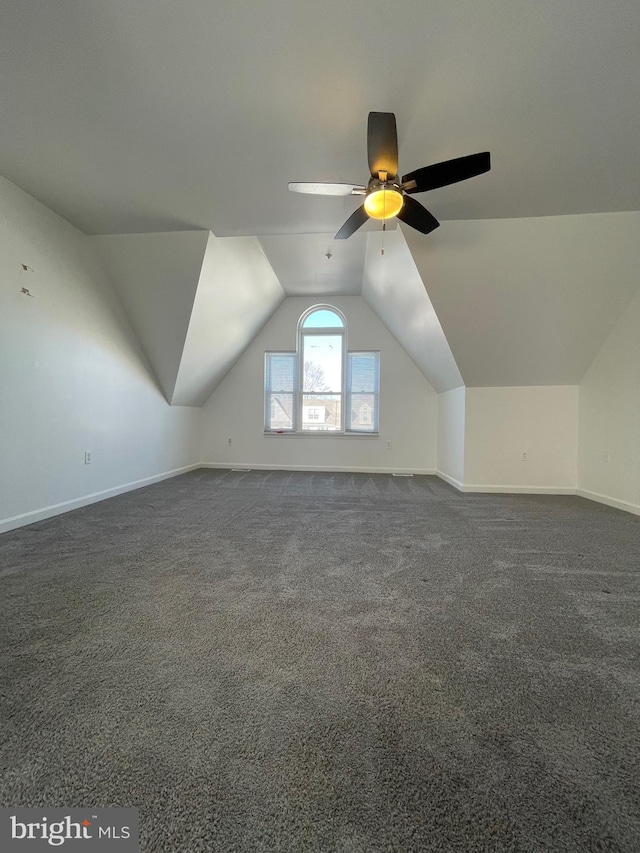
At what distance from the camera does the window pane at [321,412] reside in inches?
Result: 230

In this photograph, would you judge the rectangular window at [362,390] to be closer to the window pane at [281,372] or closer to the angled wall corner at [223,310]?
the window pane at [281,372]

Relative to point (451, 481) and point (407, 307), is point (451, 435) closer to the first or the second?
point (451, 481)

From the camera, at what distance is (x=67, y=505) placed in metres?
3.12

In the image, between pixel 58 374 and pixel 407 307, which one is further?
pixel 407 307

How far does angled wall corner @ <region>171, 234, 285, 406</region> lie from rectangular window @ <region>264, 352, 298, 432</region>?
0.59 metres

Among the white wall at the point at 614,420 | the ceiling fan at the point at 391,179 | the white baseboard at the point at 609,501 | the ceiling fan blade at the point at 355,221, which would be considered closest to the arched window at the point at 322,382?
the white wall at the point at 614,420

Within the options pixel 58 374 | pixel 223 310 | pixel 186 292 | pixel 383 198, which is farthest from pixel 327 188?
pixel 58 374

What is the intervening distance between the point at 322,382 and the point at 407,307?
6.71 feet

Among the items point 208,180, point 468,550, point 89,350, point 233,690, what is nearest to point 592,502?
point 468,550

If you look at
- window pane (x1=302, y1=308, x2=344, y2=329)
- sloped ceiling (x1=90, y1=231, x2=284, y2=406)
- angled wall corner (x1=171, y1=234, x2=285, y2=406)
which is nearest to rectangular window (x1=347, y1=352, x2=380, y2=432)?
window pane (x1=302, y1=308, x2=344, y2=329)

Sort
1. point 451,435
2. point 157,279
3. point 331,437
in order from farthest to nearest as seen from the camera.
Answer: point 331,437, point 451,435, point 157,279

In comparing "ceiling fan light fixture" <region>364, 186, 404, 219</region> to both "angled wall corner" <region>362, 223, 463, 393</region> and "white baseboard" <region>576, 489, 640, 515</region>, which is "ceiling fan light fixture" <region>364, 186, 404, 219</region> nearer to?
"angled wall corner" <region>362, 223, 463, 393</region>

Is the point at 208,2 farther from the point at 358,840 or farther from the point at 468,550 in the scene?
the point at 468,550

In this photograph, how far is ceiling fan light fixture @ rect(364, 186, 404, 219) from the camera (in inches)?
79.8
